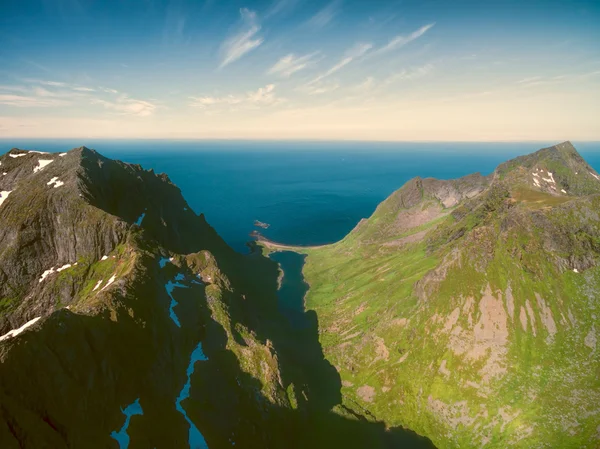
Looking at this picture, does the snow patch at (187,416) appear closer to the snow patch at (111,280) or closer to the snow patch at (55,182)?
the snow patch at (111,280)

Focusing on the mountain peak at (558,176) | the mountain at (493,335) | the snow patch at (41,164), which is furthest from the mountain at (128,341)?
the mountain peak at (558,176)

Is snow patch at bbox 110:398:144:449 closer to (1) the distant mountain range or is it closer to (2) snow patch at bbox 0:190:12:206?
(1) the distant mountain range

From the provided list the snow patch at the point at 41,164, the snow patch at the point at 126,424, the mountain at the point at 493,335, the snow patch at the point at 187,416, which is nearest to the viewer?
the snow patch at the point at 126,424

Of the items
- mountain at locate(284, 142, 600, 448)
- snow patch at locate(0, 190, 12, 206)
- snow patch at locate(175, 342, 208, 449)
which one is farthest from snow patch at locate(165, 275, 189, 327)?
snow patch at locate(0, 190, 12, 206)

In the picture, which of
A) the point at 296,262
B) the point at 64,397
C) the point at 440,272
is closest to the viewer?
the point at 64,397

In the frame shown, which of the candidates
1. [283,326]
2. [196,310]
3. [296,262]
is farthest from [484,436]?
[296,262]

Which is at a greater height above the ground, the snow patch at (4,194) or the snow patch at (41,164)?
the snow patch at (41,164)

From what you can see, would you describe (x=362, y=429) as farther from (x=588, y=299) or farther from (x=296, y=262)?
(x=296, y=262)

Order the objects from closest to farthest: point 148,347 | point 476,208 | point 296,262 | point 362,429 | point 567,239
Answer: point 148,347 < point 362,429 < point 567,239 < point 476,208 < point 296,262
